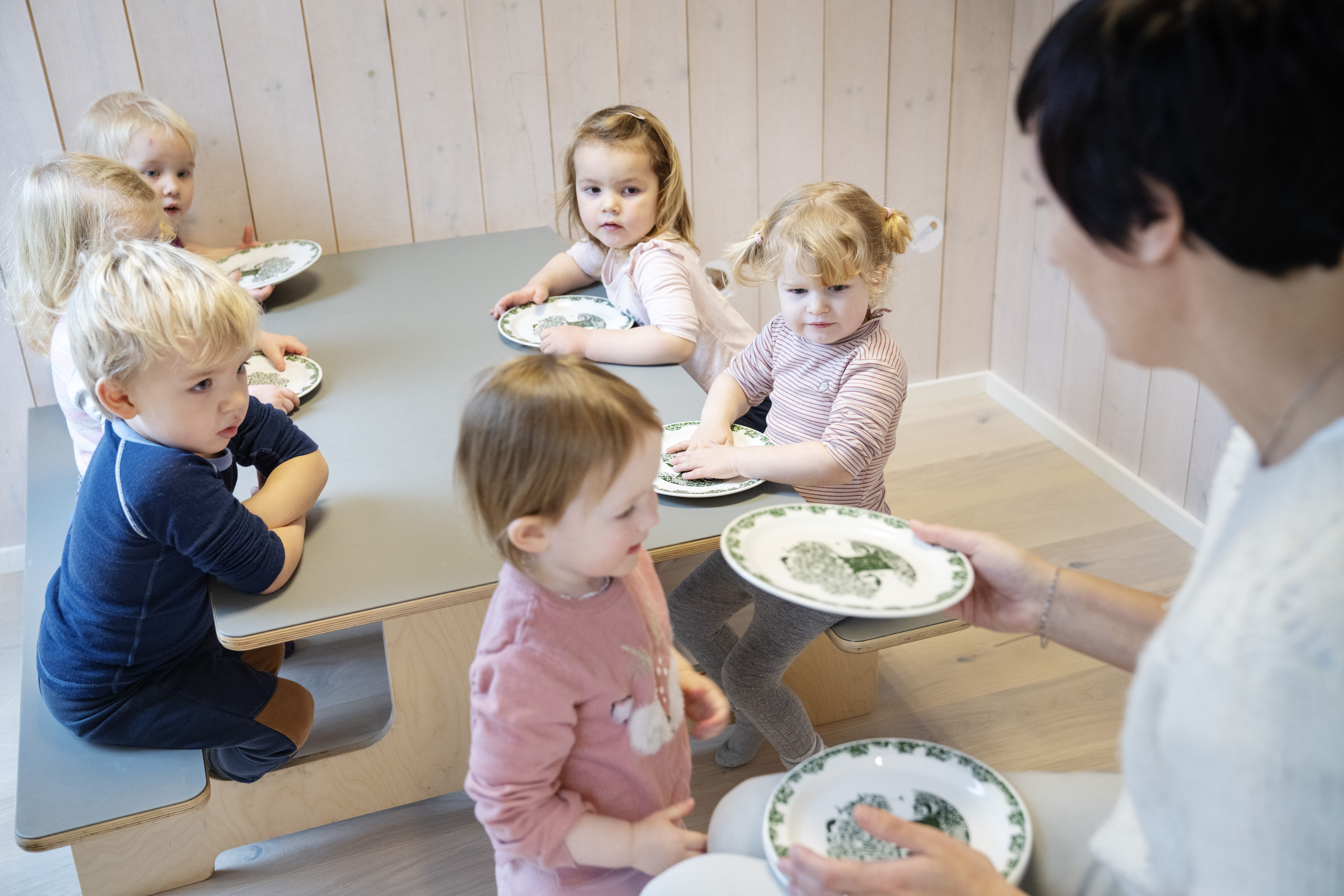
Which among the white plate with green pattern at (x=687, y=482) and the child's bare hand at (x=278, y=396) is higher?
the child's bare hand at (x=278, y=396)

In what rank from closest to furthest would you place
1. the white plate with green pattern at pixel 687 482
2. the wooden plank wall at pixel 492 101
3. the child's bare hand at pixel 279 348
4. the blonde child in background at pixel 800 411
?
the white plate with green pattern at pixel 687 482, the blonde child in background at pixel 800 411, the child's bare hand at pixel 279 348, the wooden plank wall at pixel 492 101

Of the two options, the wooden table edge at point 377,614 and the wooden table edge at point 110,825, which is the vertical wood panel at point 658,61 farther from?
the wooden table edge at point 110,825

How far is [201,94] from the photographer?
7.82ft

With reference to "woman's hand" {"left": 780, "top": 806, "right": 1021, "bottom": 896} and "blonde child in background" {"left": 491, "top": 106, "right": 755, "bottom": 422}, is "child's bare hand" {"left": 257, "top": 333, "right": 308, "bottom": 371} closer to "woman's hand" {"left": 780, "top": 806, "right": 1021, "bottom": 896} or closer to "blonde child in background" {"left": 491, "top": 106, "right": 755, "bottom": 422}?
"blonde child in background" {"left": 491, "top": 106, "right": 755, "bottom": 422}

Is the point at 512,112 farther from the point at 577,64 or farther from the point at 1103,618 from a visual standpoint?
the point at 1103,618

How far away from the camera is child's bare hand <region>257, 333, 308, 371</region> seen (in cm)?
183

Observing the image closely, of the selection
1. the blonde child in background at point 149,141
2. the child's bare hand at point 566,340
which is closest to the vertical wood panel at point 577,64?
the child's bare hand at point 566,340

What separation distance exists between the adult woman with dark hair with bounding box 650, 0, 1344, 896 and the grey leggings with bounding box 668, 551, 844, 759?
0.74 metres

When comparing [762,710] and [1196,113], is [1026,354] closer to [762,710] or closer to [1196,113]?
[762,710]

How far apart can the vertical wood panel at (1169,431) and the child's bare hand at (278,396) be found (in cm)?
190

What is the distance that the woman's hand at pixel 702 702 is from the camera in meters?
1.20

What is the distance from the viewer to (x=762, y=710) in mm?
1681

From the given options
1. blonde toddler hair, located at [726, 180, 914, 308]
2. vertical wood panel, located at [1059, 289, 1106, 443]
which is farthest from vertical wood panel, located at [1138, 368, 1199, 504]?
blonde toddler hair, located at [726, 180, 914, 308]

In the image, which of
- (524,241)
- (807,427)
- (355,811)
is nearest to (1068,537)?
(807,427)
